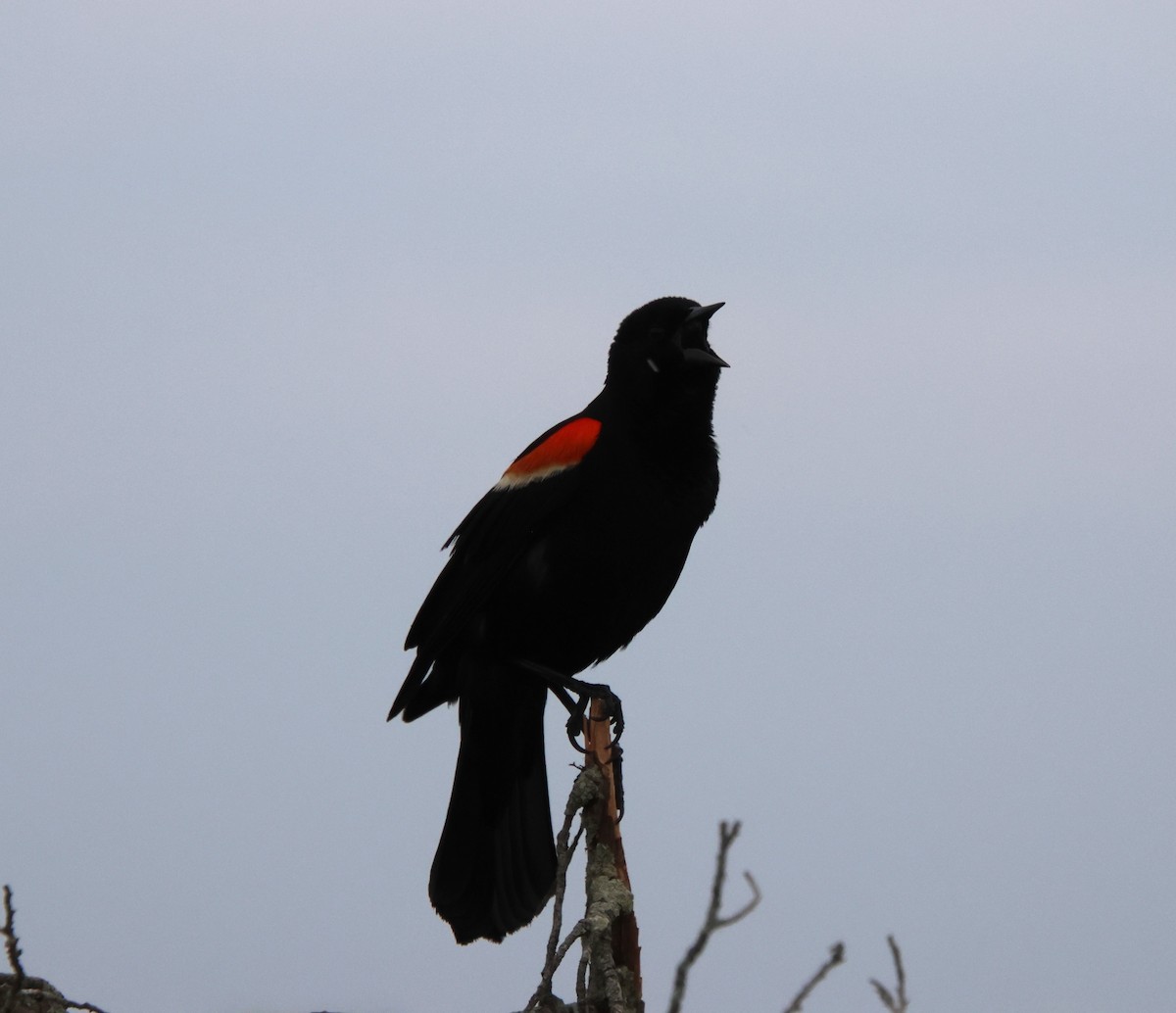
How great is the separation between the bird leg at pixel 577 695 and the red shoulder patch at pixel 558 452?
627 mm

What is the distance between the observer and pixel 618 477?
4457 mm

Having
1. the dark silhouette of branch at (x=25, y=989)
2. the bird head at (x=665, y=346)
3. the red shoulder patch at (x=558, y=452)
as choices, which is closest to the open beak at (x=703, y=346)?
the bird head at (x=665, y=346)

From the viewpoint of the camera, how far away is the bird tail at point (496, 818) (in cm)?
463

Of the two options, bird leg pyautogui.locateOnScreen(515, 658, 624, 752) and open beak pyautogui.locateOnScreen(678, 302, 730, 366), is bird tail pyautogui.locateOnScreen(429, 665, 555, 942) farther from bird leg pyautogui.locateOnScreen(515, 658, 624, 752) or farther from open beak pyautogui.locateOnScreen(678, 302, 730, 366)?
open beak pyautogui.locateOnScreen(678, 302, 730, 366)

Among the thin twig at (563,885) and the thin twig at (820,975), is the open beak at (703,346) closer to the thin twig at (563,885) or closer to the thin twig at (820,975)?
the thin twig at (563,885)

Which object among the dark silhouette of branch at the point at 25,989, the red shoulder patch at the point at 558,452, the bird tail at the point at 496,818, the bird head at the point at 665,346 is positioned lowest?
the dark silhouette of branch at the point at 25,989

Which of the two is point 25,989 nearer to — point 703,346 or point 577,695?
point 577,695

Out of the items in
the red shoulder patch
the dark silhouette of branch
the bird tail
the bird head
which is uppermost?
the bird head

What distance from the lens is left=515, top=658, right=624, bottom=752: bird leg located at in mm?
4473

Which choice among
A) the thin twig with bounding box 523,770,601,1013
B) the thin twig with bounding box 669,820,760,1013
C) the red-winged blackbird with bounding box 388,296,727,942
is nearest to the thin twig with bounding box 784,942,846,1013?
the thin twig with bounding box 669,820,760,1013

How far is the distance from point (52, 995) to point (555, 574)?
1.90 m

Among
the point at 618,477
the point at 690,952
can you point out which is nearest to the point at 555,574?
the point at 618,477

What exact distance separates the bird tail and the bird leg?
99 mm

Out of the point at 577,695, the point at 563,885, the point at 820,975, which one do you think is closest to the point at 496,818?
the point at 577,695
